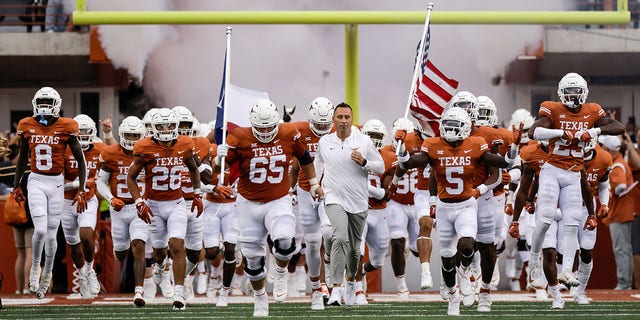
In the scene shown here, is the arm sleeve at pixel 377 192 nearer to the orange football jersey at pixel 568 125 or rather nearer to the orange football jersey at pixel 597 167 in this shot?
the orange football jersey at pixel 568 125

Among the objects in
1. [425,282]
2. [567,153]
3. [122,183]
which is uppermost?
[567,153]

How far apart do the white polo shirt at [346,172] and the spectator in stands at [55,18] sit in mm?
9407

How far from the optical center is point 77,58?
2111 cm

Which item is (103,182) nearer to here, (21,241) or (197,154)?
(197,154)

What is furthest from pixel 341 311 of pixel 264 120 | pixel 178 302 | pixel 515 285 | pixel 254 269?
pixel 515 285

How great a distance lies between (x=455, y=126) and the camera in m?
12.2

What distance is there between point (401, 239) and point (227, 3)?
7224 millimetres

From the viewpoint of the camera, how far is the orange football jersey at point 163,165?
1309 cm

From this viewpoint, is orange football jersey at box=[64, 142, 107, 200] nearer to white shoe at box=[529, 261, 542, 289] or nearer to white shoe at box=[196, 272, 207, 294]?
white shoe at box=[196, 272, 207, 294]

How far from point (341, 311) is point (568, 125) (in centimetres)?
250

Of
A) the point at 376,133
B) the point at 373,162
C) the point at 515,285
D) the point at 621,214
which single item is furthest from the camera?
the point at 515,285

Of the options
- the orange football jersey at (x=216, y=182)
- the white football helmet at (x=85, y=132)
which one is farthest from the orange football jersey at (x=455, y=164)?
the white football helmet at (x=85, y=132)

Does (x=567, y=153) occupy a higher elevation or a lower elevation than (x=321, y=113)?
lower

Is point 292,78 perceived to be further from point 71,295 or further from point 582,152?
point 582,152
